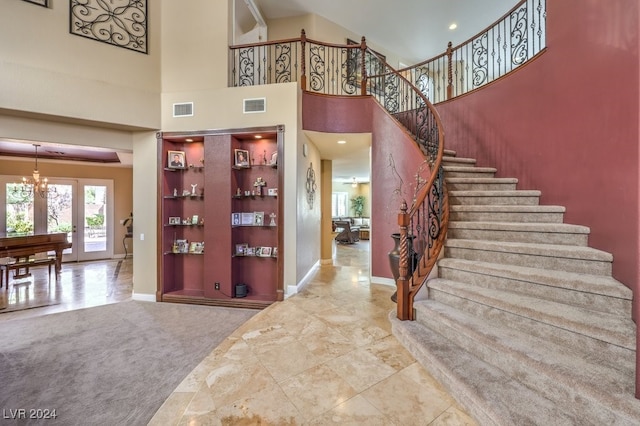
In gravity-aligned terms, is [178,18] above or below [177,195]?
above

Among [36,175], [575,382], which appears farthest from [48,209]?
[575,382]

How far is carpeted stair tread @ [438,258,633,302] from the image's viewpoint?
1894 millimetres

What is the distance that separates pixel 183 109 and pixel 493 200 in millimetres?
4783

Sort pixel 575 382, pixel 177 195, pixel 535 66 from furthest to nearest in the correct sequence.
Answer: pixel 177 195, pixel 535 66, pixel 575 382

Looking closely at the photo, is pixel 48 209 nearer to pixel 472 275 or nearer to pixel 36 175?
pixel 36 175

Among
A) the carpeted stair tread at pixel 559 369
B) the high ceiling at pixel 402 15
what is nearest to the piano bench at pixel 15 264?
the high ceiling at pixel 402 15

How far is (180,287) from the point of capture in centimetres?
450

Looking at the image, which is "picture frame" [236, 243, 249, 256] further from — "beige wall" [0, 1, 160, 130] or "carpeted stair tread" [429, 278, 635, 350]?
"carpeted stair tread" [429, 278, 635, 350]

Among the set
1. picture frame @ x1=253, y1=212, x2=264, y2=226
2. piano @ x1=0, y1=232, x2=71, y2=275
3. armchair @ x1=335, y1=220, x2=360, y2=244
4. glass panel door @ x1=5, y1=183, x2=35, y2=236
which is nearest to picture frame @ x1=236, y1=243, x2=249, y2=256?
picture frame @ x1=253, y1=212, x2=264, y2=226

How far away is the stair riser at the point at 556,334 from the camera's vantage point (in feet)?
5.24

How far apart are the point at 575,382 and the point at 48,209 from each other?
1029 cm

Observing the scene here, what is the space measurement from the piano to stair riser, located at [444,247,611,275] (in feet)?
25.0

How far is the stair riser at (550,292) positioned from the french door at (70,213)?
9.33 m

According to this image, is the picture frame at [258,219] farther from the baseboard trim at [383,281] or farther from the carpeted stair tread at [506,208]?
the carpeted stair tread at [506,208]
